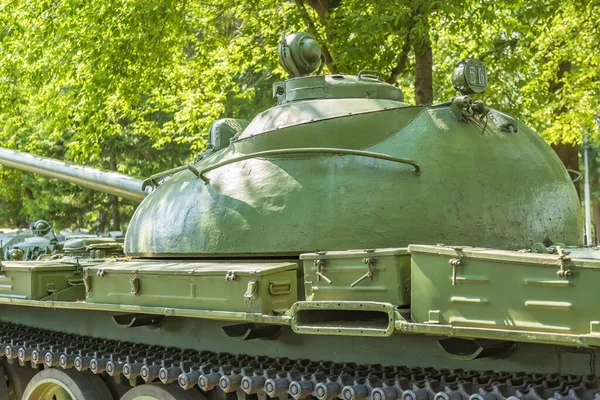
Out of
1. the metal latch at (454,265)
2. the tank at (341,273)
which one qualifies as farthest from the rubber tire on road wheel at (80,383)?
the metal latch at (454,265)

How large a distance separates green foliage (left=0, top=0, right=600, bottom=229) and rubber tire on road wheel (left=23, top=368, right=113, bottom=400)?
7549 millimetres

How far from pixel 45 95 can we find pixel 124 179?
7.06m

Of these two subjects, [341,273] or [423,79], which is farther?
[423,79]

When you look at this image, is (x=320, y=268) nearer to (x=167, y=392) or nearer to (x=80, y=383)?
(x=167, y=392)

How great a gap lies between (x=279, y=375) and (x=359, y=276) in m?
0.99

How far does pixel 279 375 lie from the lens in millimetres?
5621

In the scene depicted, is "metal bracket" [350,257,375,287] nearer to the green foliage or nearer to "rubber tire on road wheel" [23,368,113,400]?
"rubber tire on road wheel" [23,368,113,400]

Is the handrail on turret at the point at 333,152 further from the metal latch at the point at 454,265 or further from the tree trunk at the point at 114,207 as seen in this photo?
the tree trunk at the point at 114,207

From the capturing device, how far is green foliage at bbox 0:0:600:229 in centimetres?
1384

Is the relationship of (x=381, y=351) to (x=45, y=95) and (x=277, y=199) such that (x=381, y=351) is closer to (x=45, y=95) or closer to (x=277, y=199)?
(x=277, y=199)

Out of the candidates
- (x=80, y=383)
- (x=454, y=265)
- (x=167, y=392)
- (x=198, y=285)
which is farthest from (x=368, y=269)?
(x=80, y=383)

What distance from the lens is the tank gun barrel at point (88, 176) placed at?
9562 mm

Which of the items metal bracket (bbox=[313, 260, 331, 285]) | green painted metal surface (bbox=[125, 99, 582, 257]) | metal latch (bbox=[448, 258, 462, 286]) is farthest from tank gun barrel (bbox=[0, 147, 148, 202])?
metal latch (bbox=[448, 258, 462, 286])

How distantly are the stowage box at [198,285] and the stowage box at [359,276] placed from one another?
26 centimetres
